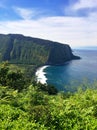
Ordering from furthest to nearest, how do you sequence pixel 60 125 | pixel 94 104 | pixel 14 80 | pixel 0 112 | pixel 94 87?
pixel 14 80
pixel 94 87
pixel 94 104
pixel 0 112
pixel 60 125

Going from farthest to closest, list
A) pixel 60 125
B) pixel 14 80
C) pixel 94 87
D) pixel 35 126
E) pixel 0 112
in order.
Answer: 1. pixel 14 80
2. pixel 94 87
3. pixel 0 112
4. pixel 60 125
5. pixel 35 126

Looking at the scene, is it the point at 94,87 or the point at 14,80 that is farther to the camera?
the point at 14,80

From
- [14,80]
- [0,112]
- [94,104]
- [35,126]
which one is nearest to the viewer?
[35,126]

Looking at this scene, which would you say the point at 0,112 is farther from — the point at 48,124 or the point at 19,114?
the point at 48,124

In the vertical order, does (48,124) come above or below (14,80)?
above

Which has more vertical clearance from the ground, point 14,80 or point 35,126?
point 35,126

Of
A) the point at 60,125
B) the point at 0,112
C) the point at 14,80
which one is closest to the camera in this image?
the point at 60,125

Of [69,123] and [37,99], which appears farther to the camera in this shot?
[37,99]

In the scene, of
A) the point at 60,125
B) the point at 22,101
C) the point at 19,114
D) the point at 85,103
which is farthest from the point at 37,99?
the point at 60,125

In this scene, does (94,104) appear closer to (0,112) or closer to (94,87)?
(0,112)

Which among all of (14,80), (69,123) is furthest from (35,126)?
(14,80)
